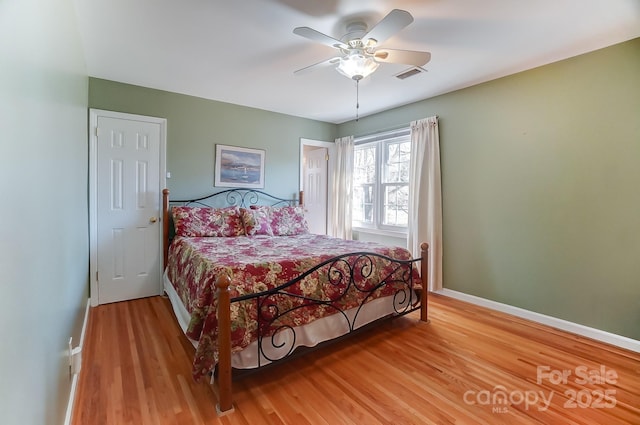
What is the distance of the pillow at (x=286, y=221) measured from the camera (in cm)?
393

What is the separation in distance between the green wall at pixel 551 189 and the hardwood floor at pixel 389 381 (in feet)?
1.47

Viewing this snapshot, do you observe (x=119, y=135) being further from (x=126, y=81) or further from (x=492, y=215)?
(x=492, y=215)

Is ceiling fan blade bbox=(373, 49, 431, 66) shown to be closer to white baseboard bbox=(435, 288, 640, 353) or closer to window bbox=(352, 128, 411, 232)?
window bbox=(352, 128, 411, 232)

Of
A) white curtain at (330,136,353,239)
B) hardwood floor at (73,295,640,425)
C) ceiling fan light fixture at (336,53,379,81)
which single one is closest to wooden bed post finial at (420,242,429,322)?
hardwood floor at (73,295,640,425)

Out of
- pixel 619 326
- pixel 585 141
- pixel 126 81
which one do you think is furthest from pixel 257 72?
pixel 619 326

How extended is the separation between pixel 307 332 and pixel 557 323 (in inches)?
93.4

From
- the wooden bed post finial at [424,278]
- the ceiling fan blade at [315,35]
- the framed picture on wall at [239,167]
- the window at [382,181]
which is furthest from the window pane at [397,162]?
the ceiling fan blade at [315,35]

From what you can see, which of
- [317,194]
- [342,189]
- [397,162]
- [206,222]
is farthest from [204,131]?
[397,162]

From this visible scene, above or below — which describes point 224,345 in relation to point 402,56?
below

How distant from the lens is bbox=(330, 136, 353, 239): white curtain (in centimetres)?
481

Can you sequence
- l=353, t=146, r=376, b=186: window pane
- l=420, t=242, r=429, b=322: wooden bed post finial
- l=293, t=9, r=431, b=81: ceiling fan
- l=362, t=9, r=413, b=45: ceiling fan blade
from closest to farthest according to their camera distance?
l=362, t=9, r=413, b=45: ceiling fan blade
l=293, t=9, r=431, b=81: ceiling fan
l=420, t=242, r=429, b=322: wooden bed post finial
l=353, t=146, r=376, b=186: window pane

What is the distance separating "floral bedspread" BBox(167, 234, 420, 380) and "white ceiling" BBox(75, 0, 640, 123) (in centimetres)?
172

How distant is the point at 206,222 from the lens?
3.56 meters

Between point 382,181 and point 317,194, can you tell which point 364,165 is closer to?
point 382,181
